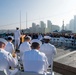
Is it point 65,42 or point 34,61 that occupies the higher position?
point 34,61

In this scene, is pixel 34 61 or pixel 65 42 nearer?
pixel 34 61

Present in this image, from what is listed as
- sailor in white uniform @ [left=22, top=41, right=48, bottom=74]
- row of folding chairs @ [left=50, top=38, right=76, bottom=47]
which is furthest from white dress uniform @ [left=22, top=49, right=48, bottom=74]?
row of folding chairs @ [left=50, top=38, right=76, bottom=47]

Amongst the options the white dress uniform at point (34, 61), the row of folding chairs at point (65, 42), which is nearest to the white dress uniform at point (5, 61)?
the white dress uniform at point (34, 61)

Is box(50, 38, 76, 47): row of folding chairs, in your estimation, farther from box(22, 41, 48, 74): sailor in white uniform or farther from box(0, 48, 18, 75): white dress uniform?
box(0, 48, 18, 75): white dress uniform

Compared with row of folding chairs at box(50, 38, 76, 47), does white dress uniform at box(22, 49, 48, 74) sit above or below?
above

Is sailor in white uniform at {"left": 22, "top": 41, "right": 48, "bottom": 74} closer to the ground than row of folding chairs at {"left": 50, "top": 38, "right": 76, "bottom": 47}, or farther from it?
farther from it

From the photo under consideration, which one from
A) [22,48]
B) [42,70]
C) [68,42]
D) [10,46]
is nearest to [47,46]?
[22,48]

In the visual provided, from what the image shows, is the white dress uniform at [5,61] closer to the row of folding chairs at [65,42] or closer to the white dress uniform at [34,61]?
the white dress uniform at [34,61]

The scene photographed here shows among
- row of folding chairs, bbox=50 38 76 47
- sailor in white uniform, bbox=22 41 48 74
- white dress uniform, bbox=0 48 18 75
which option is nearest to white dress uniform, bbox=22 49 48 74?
sailor in white uniform, bbox=22 41 48 74

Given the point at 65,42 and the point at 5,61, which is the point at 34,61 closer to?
the point at 5,61

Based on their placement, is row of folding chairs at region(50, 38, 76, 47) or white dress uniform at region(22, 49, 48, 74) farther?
row of folding chairs at region(50, 38, 76, 47)

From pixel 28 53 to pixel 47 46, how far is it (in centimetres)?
269

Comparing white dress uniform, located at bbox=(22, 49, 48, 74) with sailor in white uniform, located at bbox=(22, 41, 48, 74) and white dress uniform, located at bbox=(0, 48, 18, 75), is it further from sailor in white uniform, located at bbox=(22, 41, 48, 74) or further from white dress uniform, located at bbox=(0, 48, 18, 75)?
white dress uniform, located at bbox=(0, 48, 18, 75)

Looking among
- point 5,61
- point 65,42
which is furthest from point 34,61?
point 65,42
